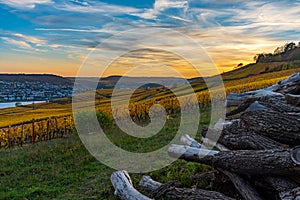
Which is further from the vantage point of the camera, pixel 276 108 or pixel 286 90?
pixel 286 90

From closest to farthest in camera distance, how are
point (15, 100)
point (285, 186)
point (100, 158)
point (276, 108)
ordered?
point (285, 186) < point (276, 108) < point (100, 158) < point (15, 100)

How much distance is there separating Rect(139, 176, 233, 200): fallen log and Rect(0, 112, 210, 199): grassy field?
51 cm

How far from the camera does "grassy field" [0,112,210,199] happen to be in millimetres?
8006

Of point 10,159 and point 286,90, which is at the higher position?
point 286,90

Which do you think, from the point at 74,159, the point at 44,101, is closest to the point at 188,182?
the point at 74,159

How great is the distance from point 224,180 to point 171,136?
7339mm

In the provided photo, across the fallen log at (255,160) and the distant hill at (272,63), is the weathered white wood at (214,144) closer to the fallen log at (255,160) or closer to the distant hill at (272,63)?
the fallen log at (255,160)

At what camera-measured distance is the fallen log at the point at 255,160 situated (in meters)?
4.84

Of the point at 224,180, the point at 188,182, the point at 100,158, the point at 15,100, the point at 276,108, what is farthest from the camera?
the point at 15,100

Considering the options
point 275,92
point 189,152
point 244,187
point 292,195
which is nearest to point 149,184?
point 189,152

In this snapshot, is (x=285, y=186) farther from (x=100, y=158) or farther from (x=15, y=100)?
(x=15, y=100)

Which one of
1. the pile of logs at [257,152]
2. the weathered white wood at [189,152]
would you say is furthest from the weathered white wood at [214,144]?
the weathered white wood at [189,152]

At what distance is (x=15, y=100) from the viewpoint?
8531cm

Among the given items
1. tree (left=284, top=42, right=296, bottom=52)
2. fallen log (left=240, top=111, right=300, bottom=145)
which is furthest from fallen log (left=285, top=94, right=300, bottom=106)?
tree (left=284, top=42, right=296, bottom=52)
